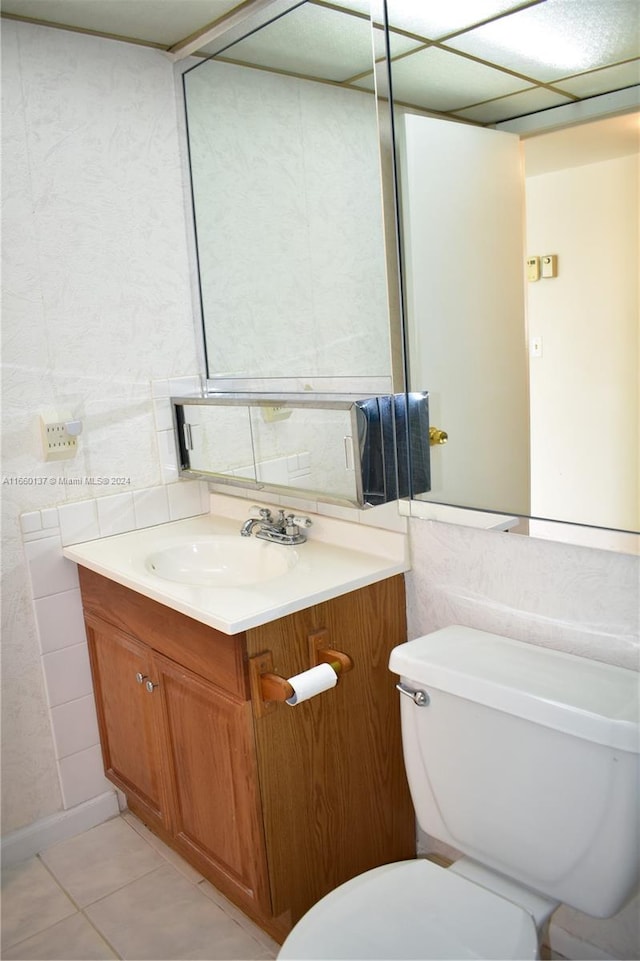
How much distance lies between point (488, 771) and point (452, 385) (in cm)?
75

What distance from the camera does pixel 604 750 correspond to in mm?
1194

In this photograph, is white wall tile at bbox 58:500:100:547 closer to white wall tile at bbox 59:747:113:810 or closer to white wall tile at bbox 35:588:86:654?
white wall tile at bbox 35:588:86:654

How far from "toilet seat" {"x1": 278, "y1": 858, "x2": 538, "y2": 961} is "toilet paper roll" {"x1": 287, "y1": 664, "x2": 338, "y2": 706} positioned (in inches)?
13.3

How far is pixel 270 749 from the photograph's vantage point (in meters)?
1.56

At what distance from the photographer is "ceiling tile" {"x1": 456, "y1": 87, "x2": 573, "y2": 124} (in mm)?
1298

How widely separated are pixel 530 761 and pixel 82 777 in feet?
4.54

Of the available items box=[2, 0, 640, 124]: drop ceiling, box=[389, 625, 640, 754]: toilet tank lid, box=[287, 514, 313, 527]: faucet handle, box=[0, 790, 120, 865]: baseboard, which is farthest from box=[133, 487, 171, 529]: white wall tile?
box=[2, 0, 640, 124]: drop ceiling

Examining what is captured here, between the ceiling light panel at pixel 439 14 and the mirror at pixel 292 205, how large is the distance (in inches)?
4.0

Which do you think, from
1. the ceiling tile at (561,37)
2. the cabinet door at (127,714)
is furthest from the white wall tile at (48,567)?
the ceiling tile at (561,37)

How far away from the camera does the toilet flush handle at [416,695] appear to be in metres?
1.44

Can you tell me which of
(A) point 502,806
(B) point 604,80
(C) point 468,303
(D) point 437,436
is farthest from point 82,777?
(B) point 604,80

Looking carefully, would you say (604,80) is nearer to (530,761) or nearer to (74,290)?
(530,761)

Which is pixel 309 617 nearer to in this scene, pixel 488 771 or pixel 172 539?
pixel 488 771

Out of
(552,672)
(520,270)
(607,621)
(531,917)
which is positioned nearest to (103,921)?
(531,917)
